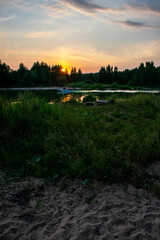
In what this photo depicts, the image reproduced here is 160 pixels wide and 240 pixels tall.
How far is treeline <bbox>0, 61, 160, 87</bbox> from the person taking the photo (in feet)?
251

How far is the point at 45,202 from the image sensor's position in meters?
3.05

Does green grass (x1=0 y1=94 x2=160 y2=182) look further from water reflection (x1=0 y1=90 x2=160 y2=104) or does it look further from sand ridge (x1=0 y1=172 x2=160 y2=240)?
water reflection (x1=0 y1=90 x2=160 y2=104)

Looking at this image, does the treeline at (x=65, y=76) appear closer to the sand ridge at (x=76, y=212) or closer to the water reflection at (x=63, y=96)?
the water reflection at (x=63, y=96)

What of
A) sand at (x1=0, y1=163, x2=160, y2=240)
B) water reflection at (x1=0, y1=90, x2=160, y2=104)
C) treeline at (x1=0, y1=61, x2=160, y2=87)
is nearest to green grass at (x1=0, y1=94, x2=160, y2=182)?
sand at (x1=0, y1=163, x2=160, y2=240)

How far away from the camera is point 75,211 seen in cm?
280

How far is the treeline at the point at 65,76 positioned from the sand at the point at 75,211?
7347 cm

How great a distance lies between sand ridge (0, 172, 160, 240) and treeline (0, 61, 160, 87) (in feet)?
241

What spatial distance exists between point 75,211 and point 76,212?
0.12 feet

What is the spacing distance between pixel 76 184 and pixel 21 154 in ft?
6.85

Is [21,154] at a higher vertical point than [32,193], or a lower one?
higher

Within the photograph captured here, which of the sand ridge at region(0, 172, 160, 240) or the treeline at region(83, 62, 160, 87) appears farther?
the treeline at region(83, 62, 160, 87)

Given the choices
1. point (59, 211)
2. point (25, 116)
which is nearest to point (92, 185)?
point (59, 211)

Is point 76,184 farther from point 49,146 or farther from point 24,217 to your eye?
point 49,146

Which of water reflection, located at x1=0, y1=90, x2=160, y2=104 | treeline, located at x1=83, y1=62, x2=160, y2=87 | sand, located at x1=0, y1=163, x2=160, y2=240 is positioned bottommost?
sand, located at x1=0, y1=163, x2=160, y2=240
